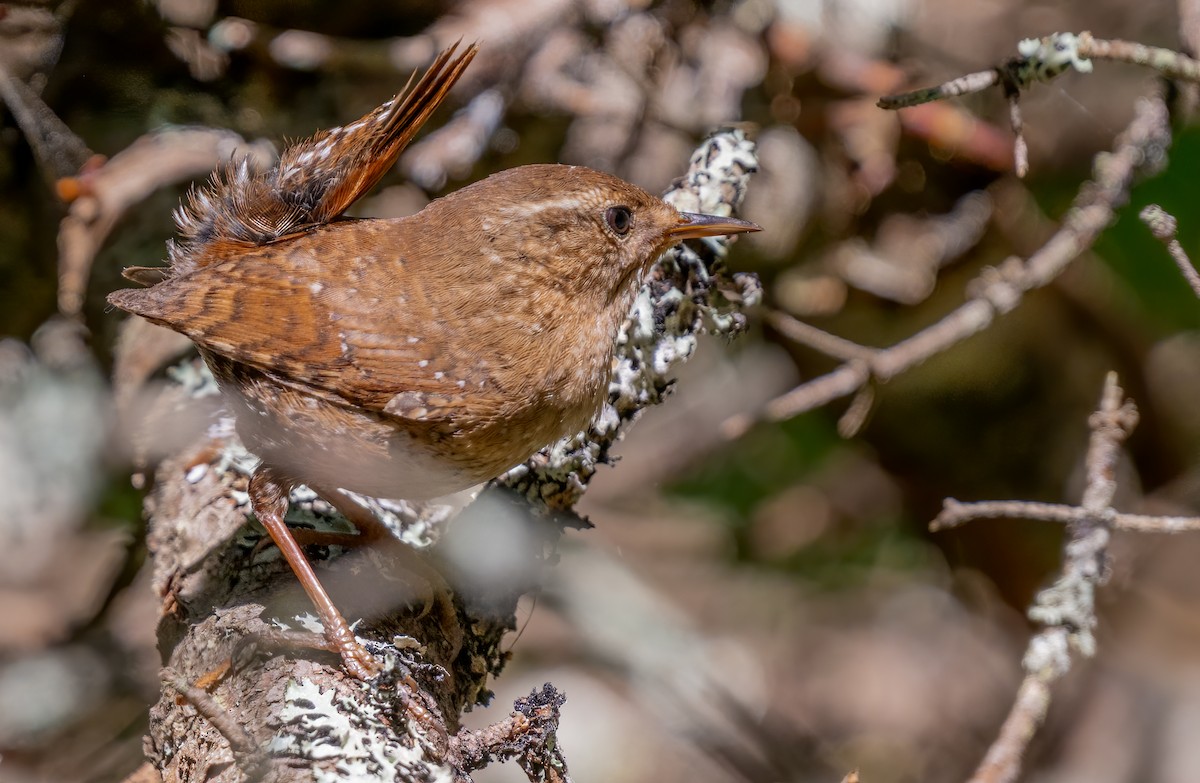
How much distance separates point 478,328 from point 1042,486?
2838 millimetres

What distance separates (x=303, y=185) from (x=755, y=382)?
94.6 inches

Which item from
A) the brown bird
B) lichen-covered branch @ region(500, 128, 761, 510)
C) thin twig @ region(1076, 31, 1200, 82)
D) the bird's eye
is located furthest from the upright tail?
thin twig @ region(1076, 31, 1200, 82)

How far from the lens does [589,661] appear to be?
14.6ft

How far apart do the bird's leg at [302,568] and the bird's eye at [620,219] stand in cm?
94

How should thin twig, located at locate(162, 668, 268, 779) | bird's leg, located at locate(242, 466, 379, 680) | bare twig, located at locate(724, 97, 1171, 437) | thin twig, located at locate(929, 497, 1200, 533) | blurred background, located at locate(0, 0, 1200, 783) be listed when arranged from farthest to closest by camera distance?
blurred background, located at locate(0, 0, 1200, 783), bare twig, located at locate(724, 97, 1171, 437), thin twig, located at locate(929, 497, 1200, 533), bird's leg, located at locate(242, 466, 379, 680), thin twig, located at locate(162, 668, 268, 779)

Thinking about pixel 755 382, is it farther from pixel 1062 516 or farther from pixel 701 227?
pixel 1062 516

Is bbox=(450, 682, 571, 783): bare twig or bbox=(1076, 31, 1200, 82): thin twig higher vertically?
bbox=(1076, 31, 1200, 82): thin twig

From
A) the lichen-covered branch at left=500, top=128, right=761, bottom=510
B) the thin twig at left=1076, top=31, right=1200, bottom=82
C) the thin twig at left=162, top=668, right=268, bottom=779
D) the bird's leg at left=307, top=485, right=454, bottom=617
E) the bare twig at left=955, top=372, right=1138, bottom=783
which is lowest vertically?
the thin twig at left=162, top=668, right=268, bottom=779

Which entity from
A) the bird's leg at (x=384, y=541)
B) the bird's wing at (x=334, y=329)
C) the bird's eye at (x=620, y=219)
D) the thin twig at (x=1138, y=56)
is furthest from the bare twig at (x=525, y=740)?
the thin twig at (x=1138, y=56)

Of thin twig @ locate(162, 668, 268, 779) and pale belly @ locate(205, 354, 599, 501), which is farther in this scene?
pale belly @ locate(205, 354, 599, 501)

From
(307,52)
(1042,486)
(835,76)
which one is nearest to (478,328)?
(307,52)

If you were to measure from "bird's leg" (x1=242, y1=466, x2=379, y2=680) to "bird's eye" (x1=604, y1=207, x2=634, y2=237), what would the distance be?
944 millimetres

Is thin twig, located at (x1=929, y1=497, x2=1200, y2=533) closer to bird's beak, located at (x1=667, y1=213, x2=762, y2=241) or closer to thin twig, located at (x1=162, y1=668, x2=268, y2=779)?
bird's beak, located at (x1=667, y1=213, x2=762, y2=241)

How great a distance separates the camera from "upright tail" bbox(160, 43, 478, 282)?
2.66 m
